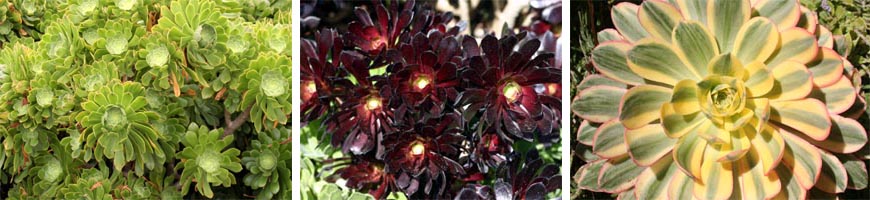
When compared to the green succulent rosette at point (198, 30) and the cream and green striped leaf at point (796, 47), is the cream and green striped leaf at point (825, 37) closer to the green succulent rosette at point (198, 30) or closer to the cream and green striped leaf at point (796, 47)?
the cream and green striped leaf at point (796, 47)

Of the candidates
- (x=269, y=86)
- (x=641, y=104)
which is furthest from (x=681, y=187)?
(x=269, y=86)

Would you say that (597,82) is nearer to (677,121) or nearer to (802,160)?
(677,121)

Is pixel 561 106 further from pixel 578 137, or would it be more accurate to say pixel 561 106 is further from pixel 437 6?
pixel 437 6

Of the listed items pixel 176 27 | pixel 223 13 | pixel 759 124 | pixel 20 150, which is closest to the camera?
pixel 759 124

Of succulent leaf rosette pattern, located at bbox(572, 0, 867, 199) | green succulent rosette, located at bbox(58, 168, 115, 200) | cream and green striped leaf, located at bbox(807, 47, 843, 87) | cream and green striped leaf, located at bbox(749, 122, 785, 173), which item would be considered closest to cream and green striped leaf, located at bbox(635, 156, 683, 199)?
succulent leaf rosette pattern, located at bbox(572, 0, 867, 199)

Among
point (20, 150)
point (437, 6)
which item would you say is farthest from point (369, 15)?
point (20, 150)

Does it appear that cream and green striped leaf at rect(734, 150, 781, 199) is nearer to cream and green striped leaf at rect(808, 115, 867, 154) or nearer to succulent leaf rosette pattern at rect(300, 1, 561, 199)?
cream and green striped leaf at rect(808, 115, 867, 154)
